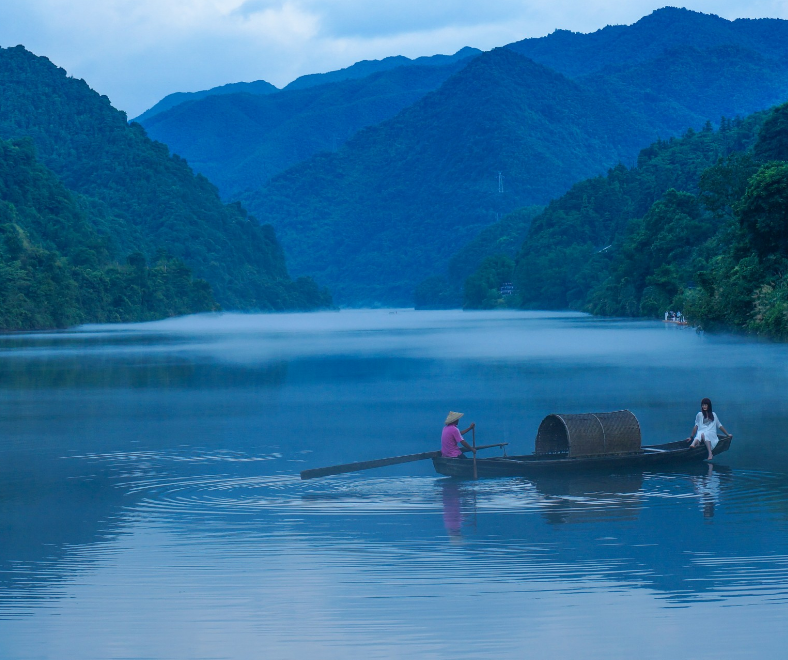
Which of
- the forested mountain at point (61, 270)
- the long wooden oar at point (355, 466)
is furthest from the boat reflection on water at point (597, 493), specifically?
the forested mountain at point (61, 270)

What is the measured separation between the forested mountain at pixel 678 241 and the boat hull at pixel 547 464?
3466 centimetres

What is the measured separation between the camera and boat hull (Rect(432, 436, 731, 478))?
55.1 feet

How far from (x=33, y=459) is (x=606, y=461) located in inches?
383

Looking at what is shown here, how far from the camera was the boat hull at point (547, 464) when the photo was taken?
55.1 feet

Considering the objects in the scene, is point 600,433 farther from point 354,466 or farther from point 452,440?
point 354,466

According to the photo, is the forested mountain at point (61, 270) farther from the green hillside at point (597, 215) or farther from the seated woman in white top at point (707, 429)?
the seated woman in white top at point (707, 429)

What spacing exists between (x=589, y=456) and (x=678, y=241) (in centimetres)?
7967

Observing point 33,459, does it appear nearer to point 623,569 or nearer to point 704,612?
point 623,569

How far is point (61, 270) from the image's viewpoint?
107 metres

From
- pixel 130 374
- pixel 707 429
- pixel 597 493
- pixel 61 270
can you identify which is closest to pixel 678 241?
pixel 61 270

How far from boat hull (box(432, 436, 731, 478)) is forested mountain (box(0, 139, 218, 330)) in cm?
8425

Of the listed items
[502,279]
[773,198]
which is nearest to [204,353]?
[773,198]

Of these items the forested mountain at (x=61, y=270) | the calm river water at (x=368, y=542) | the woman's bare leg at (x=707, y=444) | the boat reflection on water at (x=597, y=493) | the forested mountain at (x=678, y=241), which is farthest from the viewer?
the forested mountain at (x=61, y=270)

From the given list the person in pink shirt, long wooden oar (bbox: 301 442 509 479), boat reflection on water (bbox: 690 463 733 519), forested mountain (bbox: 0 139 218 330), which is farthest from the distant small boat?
forested mountain (bbox: 0 139 218 330)
